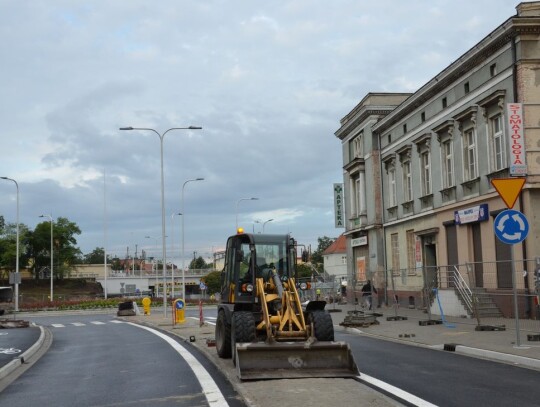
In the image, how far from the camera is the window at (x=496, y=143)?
2364cm

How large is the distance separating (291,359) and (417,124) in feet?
77.4

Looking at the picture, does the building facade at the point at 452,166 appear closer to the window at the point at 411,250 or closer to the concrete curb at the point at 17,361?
the window at the point at 411,250

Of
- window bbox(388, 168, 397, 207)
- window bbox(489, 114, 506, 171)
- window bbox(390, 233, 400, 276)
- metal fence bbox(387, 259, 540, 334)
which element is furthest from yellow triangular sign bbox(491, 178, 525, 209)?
window bbox(390, 233, 400, 276)

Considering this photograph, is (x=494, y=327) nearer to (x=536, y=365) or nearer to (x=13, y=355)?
(x=536, y=365)

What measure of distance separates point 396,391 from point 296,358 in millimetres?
1934

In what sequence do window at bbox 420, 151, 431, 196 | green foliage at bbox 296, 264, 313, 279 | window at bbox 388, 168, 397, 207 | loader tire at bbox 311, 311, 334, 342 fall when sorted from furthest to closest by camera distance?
window at bbox 388, 168, 397, 207 → window at bbox 420, 151, 431, 196 → green foliage at bbox 296, 264, 313, 279 → loader tire at bbox 311, 311, 334, 342

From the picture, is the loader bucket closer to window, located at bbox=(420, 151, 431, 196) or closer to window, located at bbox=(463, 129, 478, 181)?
window, located at bbox=(463, 129, 478, 181)

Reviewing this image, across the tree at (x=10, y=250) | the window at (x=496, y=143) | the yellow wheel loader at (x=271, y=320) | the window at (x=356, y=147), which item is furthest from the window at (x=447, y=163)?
the tree at (x=10, y=250)

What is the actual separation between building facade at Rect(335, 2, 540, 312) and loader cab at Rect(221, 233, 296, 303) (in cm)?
481

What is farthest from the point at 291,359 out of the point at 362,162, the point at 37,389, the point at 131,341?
the point at 362,162

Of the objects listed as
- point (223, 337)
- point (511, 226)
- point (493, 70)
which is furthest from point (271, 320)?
point (493, 70)

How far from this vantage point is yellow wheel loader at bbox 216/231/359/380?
10375 mm

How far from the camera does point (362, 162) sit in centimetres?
4028

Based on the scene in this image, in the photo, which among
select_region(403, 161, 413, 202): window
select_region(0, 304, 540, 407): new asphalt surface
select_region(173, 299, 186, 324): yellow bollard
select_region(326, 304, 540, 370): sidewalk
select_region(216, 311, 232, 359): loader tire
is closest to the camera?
select_region(0, 304, 540, 407): new asphalt surface
